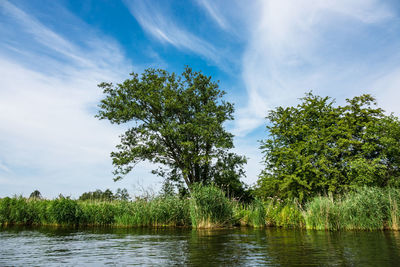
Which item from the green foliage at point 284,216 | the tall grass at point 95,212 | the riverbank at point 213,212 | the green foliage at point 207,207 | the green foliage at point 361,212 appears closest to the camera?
the green foliage at point 361,212

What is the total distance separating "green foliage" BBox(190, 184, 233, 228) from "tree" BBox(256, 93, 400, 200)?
954cm

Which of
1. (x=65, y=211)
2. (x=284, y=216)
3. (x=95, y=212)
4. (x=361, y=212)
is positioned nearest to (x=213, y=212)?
(x=284, y=216)

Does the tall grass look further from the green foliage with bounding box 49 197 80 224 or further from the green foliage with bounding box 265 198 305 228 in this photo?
the green foliage with bounding box 265 198 305 228

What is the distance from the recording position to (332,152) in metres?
27.8

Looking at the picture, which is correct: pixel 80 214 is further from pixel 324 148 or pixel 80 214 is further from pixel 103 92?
pixel 324 148

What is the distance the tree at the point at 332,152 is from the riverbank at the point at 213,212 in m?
4.25

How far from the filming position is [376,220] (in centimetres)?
1631

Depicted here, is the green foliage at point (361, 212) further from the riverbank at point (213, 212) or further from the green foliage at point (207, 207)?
the green foliage at point (207, 207)

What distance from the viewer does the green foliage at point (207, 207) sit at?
→ 60.5 feet

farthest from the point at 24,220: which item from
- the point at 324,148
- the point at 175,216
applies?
the point at 324,148

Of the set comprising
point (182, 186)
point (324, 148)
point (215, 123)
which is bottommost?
point (182, 186)

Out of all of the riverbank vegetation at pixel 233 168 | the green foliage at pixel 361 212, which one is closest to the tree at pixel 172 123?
the riverbank vegetation at pixel 233 168

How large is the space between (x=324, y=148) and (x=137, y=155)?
63.6ft

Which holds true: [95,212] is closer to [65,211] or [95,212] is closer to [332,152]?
[65,211]
